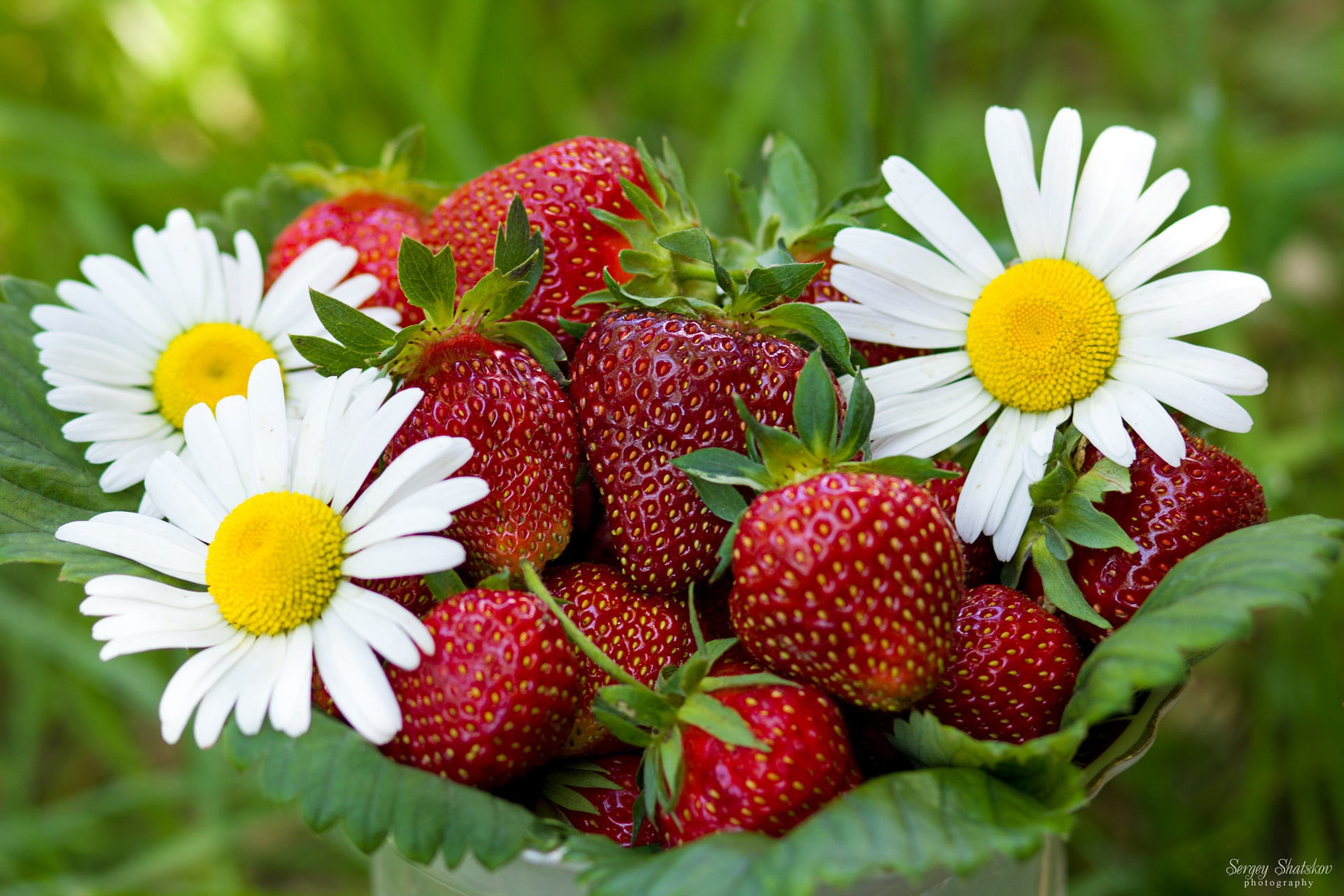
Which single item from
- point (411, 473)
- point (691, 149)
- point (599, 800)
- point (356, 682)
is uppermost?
point (691, 149)

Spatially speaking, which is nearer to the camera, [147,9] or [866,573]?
[866,573]

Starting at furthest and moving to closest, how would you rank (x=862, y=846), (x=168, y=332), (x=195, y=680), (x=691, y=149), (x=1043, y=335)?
(x=691, y=149), (x=168, y=332), (x=1043, y=335), (x=195, y=680), (x=862, y=846)

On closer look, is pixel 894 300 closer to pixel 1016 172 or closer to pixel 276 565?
pixel 1016 172

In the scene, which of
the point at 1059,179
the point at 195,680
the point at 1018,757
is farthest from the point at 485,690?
the point at 1059,179

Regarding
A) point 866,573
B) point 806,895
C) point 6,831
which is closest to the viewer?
point 806,895

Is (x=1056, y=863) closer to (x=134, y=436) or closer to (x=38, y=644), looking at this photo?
(x=134, y=436)

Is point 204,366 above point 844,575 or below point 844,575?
above

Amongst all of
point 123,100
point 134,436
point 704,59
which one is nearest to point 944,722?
point 134,436
